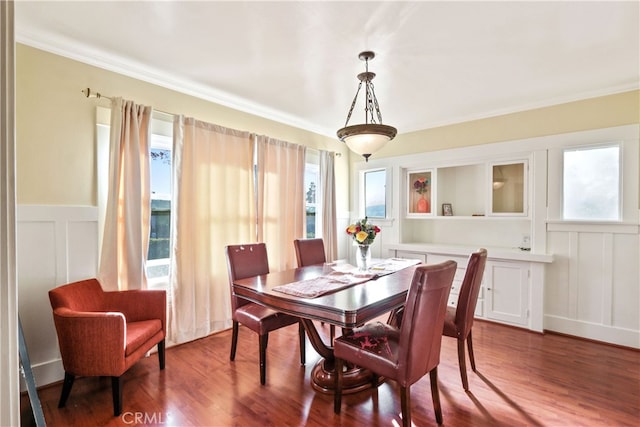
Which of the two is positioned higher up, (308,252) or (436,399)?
(308,252)

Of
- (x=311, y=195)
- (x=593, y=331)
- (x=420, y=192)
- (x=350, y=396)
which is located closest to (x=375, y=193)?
(x=420, y=192)

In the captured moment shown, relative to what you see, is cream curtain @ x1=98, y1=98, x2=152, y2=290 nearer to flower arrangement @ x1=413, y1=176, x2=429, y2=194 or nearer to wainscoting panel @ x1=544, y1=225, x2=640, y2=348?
flower arrangement @ x1=413, y1=176, x2=429, y2=194

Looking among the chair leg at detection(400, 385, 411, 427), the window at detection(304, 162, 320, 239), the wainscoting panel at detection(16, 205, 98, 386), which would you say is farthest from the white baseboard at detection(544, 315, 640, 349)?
the wainscoting panel at detection(16, 205, 98, 386)

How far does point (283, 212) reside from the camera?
3.98 metres

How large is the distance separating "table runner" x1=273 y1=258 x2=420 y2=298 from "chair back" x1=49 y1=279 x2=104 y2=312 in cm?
137

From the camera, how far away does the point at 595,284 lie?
3188 mm

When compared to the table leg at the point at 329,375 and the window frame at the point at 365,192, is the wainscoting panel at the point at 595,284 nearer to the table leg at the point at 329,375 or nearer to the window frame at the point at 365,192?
the window frame at the point at 365,192

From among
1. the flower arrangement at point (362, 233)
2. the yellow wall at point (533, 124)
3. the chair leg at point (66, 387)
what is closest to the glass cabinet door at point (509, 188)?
the yellow wall at point (533, 124)

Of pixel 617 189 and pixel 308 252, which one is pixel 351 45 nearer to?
pixel 308 252

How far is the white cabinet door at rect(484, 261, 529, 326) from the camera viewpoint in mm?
3482

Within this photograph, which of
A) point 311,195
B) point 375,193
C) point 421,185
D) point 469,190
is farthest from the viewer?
point 375,193

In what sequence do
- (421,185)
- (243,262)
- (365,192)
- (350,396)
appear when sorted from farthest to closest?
(365,192), (421,185), (243,262), (350,396)

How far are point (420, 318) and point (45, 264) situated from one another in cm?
264

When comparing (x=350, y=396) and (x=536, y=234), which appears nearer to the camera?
(x=350, y=396)
